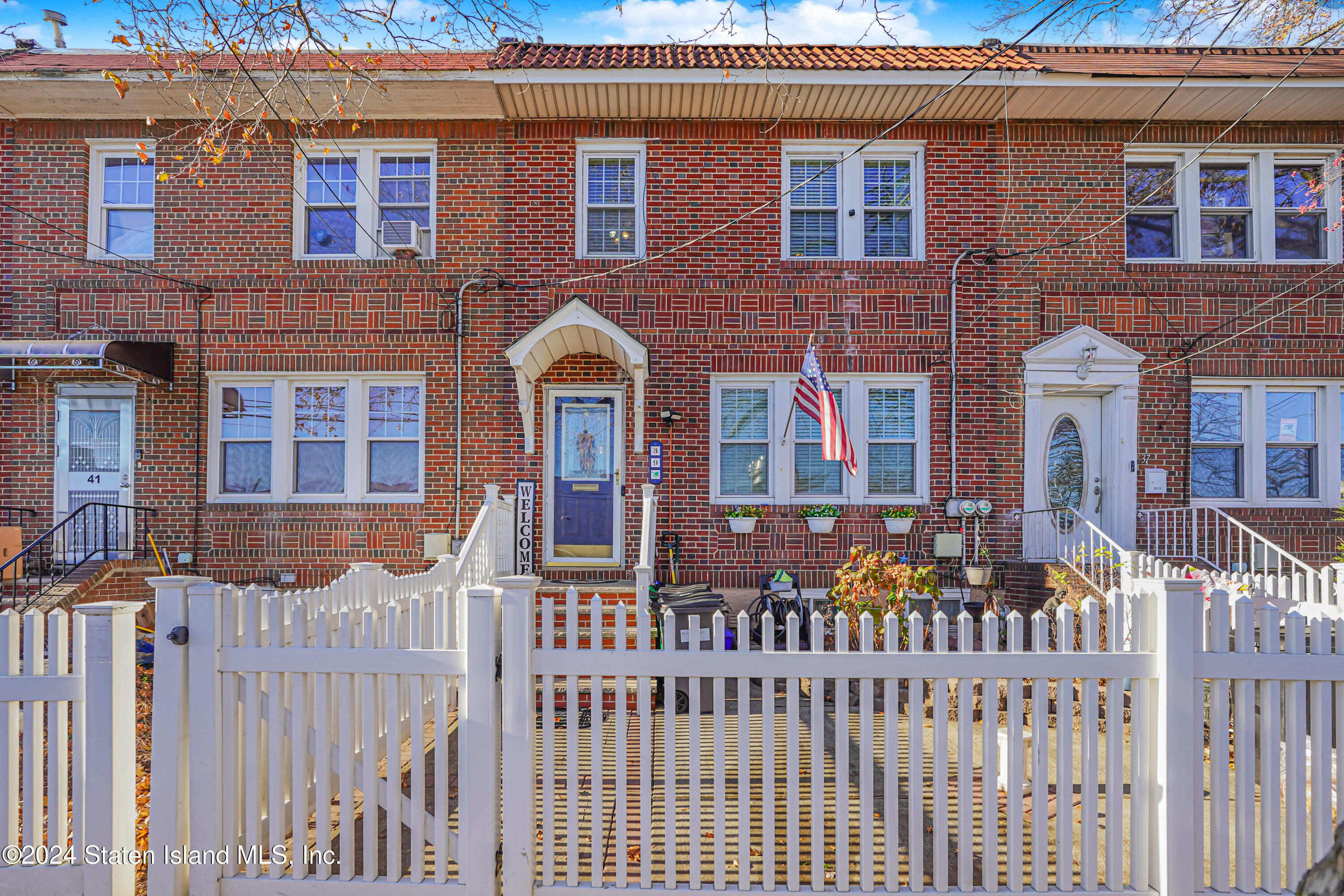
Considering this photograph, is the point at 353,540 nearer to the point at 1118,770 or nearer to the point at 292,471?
the point at 292,471

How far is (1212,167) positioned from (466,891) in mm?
11561

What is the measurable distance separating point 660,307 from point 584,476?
2296mm

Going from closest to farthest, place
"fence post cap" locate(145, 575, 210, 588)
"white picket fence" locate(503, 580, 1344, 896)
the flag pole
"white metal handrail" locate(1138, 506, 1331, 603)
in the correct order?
1. "white picket fence" locate(503, 580, 1344, 896)
2. "fence post cap" locate(145, 575, 210, 588)
3. "white metal handrail" locate(1138, 506, 1331, 603)
4. the flag pole

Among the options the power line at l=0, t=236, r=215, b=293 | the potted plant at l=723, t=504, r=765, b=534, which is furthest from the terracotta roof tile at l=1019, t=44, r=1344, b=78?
the power line at l=0, t=236, r=215, b=293

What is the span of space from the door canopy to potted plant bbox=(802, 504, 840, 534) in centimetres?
216

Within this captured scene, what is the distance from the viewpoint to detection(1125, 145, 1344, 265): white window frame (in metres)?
9.59

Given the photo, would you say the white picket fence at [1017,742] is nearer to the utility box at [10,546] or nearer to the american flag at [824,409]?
the american flag at [824,409]

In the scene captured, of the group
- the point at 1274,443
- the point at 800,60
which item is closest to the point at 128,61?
the point at 800,60

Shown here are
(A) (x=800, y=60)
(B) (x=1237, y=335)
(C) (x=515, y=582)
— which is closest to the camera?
(C) (x=515, y=582)

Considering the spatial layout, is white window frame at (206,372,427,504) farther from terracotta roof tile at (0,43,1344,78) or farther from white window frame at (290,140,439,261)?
terracotta roof tile at (0,43,1344,78)

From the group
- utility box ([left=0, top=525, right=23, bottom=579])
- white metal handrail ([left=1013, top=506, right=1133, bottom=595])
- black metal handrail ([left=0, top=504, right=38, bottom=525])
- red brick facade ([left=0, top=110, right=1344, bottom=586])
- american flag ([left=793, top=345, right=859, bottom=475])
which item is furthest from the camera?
red brick facade ([left=0, top=110, right=1344, bottom=586])

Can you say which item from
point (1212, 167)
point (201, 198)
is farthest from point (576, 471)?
point (1212, 167)

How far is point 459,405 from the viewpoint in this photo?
9.38 metres

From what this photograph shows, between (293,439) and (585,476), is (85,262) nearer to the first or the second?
(293,439)
